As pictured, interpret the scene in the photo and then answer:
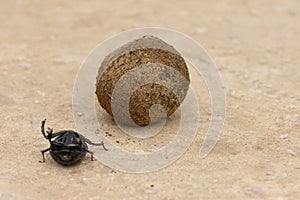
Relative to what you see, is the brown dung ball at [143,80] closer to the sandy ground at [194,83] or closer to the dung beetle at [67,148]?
the sandy ground at [194,83]

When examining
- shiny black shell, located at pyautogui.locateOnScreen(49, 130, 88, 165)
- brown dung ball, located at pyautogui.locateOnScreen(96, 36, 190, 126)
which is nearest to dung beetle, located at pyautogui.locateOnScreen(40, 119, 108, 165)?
shiny black shell, located at pyautogui.locateOnScreen(49, 130, 88, 165)

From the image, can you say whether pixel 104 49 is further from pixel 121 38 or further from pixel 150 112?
pixel 150 112

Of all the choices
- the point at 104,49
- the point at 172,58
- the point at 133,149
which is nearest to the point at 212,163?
the point at 133,149

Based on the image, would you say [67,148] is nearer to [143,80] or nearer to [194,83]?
[143,80]

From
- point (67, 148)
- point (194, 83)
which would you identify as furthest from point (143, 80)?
point (194, 83)

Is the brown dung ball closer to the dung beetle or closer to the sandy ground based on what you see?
the sandy ground

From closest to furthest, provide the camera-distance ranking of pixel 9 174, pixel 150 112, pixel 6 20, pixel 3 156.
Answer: pixel 9 174
pixel 3 156
pixel 150 112
pixel 6 20
